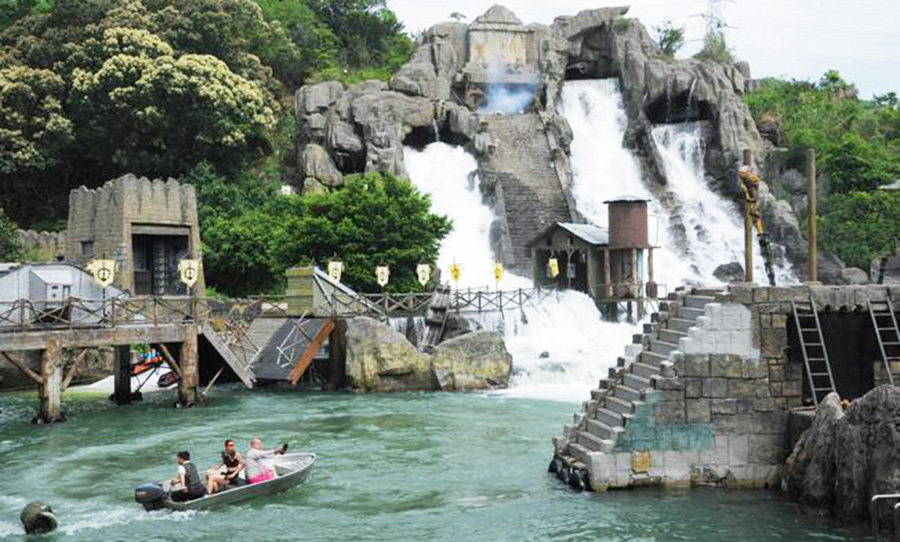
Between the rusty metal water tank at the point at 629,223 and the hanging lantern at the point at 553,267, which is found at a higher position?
the rusty metal water tank at the point at 629,223

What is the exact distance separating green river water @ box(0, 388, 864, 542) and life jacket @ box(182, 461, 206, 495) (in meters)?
0.47

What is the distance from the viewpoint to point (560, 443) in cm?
1897

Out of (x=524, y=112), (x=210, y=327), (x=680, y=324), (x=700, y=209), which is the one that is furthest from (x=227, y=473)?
(x=524, y=112)

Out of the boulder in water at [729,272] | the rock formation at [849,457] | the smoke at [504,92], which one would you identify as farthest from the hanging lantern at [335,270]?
the smoke at [504,92]

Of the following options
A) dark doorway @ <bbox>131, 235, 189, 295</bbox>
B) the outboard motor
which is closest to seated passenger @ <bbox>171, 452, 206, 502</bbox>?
the outboard motor

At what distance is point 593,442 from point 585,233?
87.3ft

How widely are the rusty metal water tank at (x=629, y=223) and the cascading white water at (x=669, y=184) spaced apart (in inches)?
273

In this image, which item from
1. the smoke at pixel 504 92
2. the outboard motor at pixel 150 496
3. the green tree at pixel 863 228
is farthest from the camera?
the smoke at pixel 504 92

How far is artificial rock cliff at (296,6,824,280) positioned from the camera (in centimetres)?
5225

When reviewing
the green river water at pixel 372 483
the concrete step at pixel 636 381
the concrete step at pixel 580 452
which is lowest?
the green river water at pixel 372 483

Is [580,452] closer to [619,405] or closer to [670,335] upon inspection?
[619,405]

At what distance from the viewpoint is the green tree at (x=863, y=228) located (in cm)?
4916

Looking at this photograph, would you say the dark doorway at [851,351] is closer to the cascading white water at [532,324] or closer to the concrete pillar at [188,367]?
the cascading white water at [532,324]

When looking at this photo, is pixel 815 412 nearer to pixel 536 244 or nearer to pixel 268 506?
pixel 268 506
